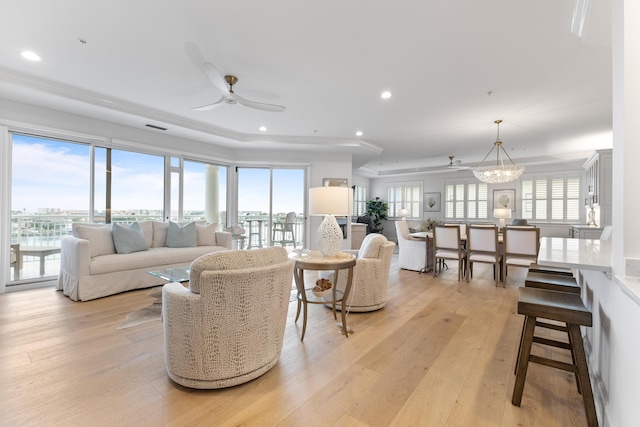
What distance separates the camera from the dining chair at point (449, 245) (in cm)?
467

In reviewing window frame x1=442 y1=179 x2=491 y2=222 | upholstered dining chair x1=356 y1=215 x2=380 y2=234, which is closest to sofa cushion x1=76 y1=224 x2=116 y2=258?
upholstered dining chair x1=356 y1=215 x2=380 y2=234

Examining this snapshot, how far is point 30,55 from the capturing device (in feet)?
9.28

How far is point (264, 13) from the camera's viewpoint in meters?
2.21

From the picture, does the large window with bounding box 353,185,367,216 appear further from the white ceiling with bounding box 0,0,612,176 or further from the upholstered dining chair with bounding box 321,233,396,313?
the upholstered dining chair with bounding box 321,233,396,313

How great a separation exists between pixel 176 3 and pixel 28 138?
11.8 feet

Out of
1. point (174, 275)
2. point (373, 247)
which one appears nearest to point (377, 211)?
point (373, 247)

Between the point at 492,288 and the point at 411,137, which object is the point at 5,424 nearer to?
the point at 492,288

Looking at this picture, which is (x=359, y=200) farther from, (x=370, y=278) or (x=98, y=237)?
(x=98, y=237)

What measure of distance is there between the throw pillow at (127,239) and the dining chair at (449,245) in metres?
4.65

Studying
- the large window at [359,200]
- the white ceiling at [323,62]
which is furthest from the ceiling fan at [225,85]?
the large window at [359,200]

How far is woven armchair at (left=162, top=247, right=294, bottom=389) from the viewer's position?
167 centimetres

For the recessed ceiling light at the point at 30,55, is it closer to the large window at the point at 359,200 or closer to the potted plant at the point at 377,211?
the large window at the point at 359,200

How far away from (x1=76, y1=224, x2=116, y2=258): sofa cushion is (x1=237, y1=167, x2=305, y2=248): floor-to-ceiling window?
277cm

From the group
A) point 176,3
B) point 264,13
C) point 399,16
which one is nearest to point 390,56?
point 399,16
